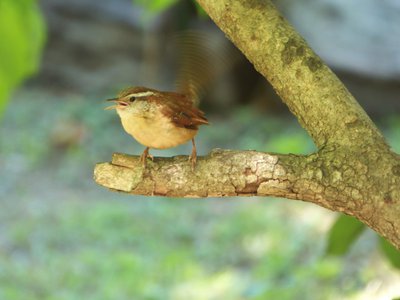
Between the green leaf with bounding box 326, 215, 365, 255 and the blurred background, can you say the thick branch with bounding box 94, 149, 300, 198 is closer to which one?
the blurred background

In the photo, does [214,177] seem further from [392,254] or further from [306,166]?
[392,254]

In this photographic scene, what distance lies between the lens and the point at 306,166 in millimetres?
1152

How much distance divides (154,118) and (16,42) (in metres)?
1.20

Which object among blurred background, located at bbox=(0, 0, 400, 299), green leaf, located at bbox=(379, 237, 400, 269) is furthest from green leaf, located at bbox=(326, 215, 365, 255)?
green leaf, located at bbox=(379, 237, 400, 269)

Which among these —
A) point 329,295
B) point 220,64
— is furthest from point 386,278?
point 220,64

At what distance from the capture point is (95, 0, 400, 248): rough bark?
3.67 ft

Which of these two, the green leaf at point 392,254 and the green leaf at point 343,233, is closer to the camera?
the green leaf at point 392,254

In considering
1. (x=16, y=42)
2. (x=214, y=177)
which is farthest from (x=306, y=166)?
(x=16, y=42)

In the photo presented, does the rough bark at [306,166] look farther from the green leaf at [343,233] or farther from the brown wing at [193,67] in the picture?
the green leaf at [343,233]

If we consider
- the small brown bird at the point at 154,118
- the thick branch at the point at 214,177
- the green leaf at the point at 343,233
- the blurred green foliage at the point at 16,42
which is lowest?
the thick branch at the point at 214,177

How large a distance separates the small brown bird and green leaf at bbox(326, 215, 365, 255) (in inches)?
36.5

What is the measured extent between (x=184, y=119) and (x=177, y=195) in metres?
0.14

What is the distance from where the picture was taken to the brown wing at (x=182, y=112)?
1242mm

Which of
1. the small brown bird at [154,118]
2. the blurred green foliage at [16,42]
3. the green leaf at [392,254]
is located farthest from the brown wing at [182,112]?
the blurred green foliage at [16,42]
